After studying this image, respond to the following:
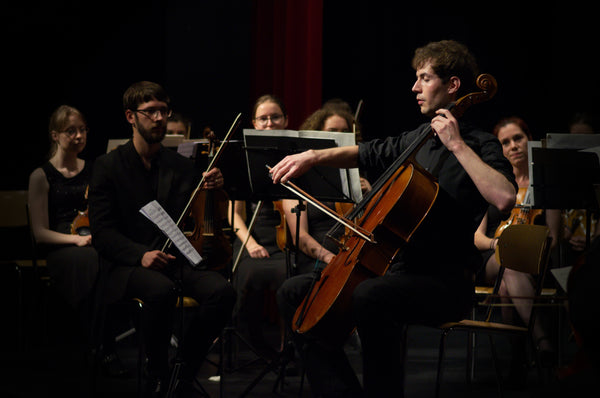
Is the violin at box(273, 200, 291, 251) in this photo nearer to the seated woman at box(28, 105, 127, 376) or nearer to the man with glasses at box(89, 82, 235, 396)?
the man with glasses at box(89, 82, 235, 396)

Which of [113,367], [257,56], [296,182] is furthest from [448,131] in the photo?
[257,56]

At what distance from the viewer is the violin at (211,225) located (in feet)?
9.45

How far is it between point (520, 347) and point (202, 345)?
143 cm

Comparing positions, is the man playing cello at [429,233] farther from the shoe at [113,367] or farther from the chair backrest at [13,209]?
the chair backrest at [13,209]

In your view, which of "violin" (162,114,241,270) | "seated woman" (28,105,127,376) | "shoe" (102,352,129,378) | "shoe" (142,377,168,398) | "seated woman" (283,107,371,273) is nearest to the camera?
"shoe" (142,377,168,398)

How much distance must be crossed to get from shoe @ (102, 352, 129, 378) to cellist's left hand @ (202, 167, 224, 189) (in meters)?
1.13

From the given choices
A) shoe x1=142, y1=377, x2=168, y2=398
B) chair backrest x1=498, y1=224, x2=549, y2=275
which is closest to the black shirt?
chair backrest x1=498, y1=224, x2=549, y2=275

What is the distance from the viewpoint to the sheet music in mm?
2482

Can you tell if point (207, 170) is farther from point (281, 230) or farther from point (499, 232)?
point (499, 232)

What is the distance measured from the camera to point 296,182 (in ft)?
9.84

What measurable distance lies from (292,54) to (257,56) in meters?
0.29

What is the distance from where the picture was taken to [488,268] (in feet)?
11.7

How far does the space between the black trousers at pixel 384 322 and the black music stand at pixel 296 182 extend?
1.70ft

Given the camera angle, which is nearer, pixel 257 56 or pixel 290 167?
pixel 290 167
